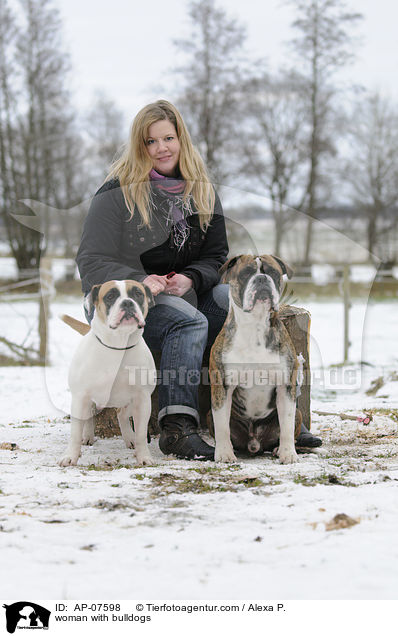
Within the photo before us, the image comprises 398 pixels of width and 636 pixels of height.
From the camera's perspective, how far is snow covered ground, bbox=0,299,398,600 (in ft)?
6.32

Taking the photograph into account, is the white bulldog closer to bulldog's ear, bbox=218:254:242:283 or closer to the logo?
bulldog's ear, bbox=218:254:242:283

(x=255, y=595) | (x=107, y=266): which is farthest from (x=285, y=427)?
(x=255, y=595)

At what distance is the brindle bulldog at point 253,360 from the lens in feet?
10.9

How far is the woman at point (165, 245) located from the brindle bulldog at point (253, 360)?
0.81ft

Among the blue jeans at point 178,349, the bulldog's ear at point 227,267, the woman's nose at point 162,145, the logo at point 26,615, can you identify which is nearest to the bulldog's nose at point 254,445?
the blue jeans at point 178,349

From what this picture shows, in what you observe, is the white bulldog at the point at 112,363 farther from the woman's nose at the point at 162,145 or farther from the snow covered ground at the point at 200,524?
the woman's nose at the point at 162,145

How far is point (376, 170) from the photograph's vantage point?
68.8ft

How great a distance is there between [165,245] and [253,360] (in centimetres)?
94

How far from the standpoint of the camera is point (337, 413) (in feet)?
16.4

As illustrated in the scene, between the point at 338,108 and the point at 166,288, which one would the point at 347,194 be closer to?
the point at 338,108

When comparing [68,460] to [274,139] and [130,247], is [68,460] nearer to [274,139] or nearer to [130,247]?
[130,247]

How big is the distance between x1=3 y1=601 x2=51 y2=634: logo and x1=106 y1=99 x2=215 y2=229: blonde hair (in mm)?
2319

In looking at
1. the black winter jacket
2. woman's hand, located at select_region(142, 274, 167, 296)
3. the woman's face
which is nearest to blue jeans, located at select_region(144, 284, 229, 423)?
woman's hand, located at select_region(142, 274, 167, 296)

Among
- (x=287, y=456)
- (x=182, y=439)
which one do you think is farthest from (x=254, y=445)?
(x=182, y=439)
